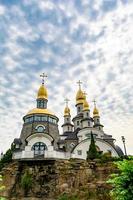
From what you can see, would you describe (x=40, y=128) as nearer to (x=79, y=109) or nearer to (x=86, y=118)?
(x=86, y=118)


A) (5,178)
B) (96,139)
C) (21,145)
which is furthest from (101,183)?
(21,145)

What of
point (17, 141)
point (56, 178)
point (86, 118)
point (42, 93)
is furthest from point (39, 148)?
point (42, 93)

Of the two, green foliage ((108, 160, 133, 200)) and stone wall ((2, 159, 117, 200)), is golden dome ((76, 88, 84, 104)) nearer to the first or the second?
stone wall ((2, 159, 117, 200))

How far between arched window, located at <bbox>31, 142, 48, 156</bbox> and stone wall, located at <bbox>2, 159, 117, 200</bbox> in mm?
9758

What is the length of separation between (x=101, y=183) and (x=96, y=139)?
655 inches

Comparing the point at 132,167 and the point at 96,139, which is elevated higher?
the point at 96,139

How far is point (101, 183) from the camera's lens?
82.3 ft

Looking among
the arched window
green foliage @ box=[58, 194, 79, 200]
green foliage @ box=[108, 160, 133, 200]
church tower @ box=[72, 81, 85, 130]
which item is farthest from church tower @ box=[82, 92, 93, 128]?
green foliage @ box=[108, 160, 133, 200]

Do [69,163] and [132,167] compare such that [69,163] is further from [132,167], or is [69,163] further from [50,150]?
[132,167]

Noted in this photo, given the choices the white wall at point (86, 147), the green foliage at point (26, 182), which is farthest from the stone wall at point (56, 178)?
the white wall at point (86, 147)

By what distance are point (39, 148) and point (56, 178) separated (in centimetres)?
1225

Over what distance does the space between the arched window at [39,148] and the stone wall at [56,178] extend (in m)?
9.76

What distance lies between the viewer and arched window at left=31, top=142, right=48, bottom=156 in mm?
38531

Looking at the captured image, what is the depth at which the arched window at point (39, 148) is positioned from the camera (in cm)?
3853
